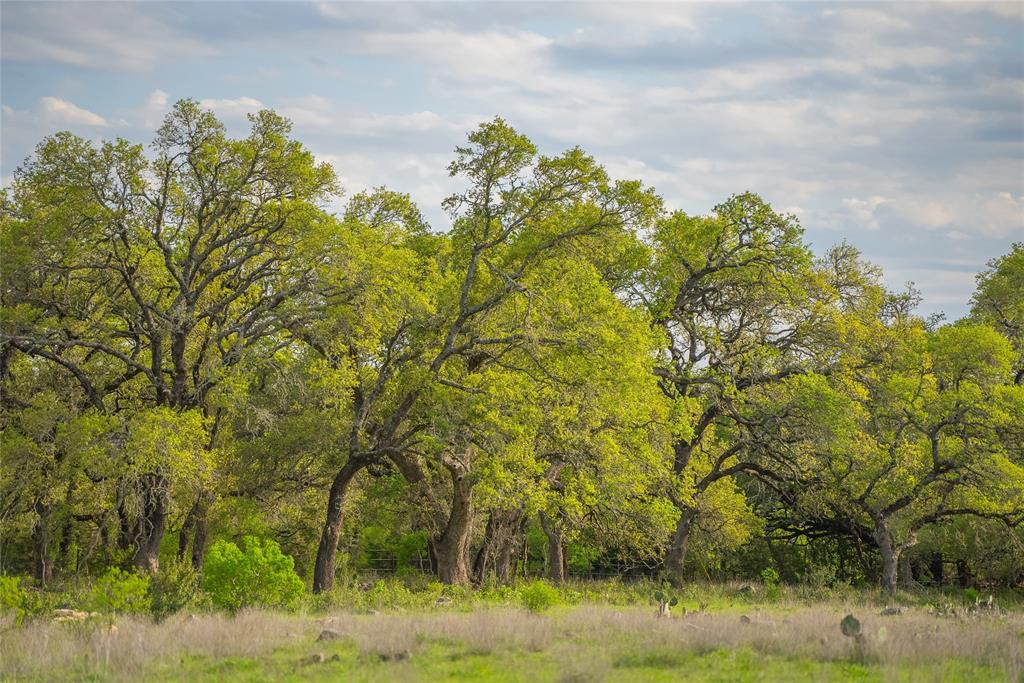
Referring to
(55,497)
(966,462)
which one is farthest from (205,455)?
(966,462)

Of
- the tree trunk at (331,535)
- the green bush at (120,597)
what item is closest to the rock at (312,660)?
the green bush at (120,597)

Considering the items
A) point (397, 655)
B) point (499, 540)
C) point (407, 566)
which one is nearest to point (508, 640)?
point (397, 655)

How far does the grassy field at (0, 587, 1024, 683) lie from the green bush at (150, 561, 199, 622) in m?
1.14

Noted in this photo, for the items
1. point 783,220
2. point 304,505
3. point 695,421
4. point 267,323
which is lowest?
point 304,505

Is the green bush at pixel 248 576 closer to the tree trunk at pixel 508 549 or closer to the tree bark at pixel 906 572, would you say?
the tree trunk at pixel 508 549

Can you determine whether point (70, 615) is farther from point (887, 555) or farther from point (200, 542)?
point (887, 555)

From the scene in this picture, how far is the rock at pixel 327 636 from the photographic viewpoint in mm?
16500

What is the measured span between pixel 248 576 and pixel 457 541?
9.99 metres

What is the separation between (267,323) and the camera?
27.5m

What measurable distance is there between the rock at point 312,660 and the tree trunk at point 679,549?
21.6 metres

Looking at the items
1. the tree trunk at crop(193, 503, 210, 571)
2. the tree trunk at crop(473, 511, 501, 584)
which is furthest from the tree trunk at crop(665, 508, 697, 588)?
the tree trunk at crop(193, 503, 210, 571)

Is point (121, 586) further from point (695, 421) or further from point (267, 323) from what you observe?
point (695, 421)

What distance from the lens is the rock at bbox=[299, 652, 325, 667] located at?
578 inches

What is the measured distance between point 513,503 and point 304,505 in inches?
577
